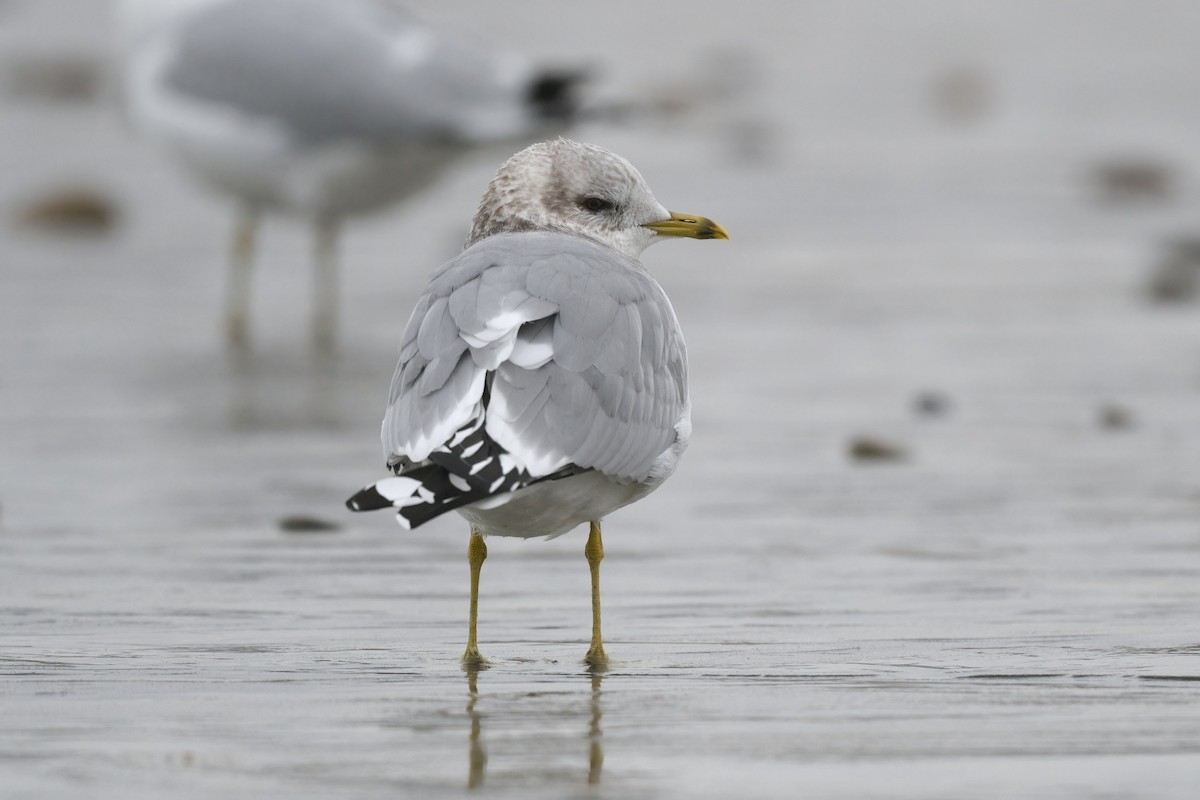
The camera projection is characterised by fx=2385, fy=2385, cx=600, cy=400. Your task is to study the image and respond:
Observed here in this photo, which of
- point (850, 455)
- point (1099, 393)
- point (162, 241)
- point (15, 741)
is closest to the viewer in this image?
point (15, 741)

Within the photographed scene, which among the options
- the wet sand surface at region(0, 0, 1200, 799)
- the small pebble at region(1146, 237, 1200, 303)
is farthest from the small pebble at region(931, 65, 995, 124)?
the small pebble at region(1146, 237, 1200, 303)

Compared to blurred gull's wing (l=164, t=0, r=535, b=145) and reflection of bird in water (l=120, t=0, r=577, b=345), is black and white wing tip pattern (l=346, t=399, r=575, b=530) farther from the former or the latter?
blurred gull's wing (l=164, t=0, r=535, b=145)

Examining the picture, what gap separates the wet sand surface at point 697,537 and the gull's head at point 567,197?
79 cm

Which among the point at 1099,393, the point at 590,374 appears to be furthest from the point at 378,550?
the point at 1099,393

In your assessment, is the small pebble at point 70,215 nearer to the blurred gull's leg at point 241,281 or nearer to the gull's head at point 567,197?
the blurred gull's leg at point 241,281

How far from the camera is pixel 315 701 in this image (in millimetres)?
3973

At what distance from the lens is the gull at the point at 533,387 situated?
4020mm

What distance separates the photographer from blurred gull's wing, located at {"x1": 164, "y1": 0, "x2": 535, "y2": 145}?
9.70 m

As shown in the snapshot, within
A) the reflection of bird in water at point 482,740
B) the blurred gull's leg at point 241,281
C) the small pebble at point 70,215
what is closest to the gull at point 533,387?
the reflection of bird in water at point 482,740

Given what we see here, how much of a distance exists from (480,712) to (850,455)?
3232 mm

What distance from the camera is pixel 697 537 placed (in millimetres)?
5840

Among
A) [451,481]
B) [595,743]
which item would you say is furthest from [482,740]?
[451,481]

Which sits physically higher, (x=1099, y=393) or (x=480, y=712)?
(x=1099, y=393)

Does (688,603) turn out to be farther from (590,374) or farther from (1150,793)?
(1150,793)
